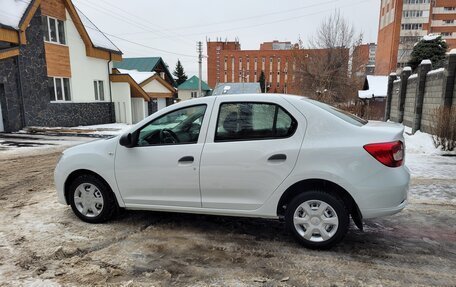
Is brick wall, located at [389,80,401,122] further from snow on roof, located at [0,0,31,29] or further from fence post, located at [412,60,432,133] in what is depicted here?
snow on roof, located at [0,0,31,29]

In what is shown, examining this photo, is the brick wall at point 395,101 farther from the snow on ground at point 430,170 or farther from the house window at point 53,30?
the house window at point 53,30

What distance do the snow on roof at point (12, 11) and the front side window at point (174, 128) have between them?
14.6 metres

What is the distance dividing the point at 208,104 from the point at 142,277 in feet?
6.86

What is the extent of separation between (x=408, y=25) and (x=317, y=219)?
81.2 m

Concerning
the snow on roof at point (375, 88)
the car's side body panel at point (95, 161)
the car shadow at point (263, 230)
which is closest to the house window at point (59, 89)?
the car's side body panel at point (95, 161)

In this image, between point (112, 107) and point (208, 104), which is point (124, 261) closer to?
point (208, 104)

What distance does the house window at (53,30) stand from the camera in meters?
18.5

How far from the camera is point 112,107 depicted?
948 inches

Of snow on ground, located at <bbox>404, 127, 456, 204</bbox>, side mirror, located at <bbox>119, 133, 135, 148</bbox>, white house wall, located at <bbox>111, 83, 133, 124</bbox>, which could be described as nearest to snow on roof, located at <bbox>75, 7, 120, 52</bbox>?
white house wall, located at <bbox>111, 83, 133, 124</bbox>

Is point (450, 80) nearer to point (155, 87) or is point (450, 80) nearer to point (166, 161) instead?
point (166, 161)

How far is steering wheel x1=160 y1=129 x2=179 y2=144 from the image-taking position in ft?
13.4

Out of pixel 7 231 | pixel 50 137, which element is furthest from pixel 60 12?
pixel 7 231

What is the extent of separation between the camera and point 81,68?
68.5 ft

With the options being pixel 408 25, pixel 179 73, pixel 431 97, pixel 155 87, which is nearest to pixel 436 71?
pixel 431 97
